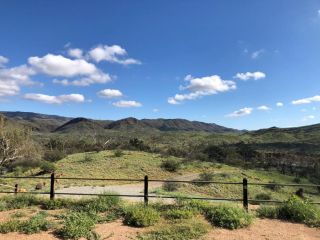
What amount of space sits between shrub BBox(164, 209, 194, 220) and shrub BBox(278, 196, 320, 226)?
3004mm

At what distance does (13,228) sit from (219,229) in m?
5.67

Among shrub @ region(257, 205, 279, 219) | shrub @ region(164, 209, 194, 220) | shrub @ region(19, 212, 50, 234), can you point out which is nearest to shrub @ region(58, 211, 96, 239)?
shrub @ region(19, 212, 50, 234)

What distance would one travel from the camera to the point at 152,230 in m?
11.3

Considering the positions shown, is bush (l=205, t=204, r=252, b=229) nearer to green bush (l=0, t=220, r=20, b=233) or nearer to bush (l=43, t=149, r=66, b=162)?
green bush (l=0, t=220, r=20, b=233)

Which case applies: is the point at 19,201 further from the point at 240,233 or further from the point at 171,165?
the point at 171,165

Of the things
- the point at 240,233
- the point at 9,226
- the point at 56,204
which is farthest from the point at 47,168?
the point at 240,233

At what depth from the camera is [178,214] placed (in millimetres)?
12570

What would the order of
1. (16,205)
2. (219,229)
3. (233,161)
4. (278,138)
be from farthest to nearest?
1. (278,138)
2. (233,161)
3. (16,205)
4. (219,229)

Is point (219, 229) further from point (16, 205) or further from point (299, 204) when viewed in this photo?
point (16, 205)

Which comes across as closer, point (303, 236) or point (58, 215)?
point (303, 236)

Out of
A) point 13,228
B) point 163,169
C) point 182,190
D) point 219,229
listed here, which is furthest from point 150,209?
point 163,169

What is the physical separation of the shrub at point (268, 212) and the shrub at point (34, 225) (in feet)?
22.1

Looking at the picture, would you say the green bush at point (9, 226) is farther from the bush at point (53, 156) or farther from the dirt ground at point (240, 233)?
the bush at point (53, 156)

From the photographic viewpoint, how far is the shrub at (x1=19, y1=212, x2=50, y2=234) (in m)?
11.2
